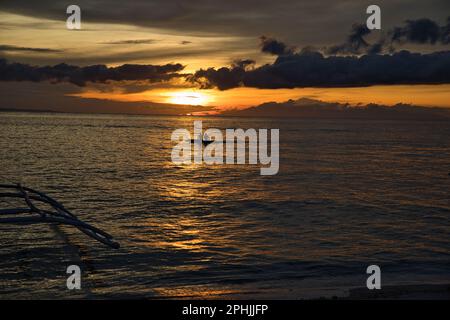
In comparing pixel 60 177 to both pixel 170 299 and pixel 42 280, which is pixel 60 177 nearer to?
pixel 42 280

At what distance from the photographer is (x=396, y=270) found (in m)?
14.0

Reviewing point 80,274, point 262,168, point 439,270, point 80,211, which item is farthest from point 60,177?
point 439,270

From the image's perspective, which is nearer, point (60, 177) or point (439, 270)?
point (439, 270)

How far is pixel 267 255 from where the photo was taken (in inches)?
599

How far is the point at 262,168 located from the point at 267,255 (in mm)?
30181

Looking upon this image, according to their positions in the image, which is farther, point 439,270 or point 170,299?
point 439,270

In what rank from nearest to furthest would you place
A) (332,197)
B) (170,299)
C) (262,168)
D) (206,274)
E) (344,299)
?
(344,299) → (170,299) → (206,274) → (332,197) → (262,168)

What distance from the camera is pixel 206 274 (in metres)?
13.3

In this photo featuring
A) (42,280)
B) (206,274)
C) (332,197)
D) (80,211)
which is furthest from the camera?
(332,197)
